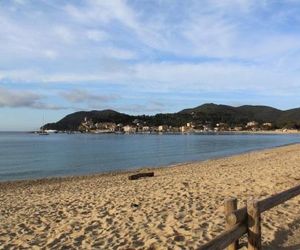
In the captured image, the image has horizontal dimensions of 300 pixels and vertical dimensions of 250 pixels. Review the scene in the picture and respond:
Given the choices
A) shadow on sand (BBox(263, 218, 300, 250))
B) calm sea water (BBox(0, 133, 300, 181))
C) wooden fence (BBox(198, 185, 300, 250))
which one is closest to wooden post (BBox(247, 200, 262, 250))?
wooden fence (BBox(198, 185, 300, 250))

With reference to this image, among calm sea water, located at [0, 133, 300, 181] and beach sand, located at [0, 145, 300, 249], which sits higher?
beach sand, located at [0, 145, 300, 249]

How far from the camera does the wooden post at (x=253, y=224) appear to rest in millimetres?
6176

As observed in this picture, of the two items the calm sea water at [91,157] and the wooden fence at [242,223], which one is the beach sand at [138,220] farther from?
the calm sea water at [91,157]

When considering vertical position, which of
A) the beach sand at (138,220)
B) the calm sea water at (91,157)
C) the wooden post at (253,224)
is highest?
the wooden post at (253,224)

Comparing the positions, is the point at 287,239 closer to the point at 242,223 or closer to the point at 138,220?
the point at 242,223

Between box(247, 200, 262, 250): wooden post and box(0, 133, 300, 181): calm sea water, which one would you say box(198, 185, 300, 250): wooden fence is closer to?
box(247, 200, 262, 250): wooden post

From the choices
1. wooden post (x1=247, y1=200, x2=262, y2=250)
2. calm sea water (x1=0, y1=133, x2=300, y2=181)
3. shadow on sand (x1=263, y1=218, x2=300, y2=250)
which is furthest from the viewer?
calm sea water (x1=0, y1=133, x2=300, y2=181)

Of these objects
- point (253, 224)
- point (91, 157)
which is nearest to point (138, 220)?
point (253, 224)

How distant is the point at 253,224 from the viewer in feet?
20.5

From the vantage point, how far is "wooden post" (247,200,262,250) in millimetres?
6176

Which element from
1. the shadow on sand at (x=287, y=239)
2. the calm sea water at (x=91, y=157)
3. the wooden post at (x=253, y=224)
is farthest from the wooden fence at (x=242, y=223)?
the calm sea water at (x=91, y=157)

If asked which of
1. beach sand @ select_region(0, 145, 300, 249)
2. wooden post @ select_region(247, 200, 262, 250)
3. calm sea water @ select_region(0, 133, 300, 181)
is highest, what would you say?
wooden post @ select_region(247, 200, 262, 250)

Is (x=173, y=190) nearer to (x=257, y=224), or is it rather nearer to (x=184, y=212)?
(x=184, y=212)

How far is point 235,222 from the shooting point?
233 inches
